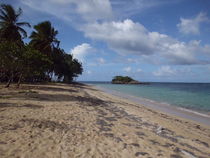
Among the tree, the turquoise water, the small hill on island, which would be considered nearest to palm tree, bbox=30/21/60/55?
the tree

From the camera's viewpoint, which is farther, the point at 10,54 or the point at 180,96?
the point at 180,96

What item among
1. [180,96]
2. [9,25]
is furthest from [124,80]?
[9,25]

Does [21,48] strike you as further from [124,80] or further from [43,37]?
[124,80]

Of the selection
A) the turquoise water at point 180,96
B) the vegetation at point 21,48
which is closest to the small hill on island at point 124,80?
the turquoise water at point 180,96

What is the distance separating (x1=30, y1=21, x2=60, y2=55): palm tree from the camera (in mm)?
29281

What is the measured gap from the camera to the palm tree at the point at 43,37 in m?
29.3

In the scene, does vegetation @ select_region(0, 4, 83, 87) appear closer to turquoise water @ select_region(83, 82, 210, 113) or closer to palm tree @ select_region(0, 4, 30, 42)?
palm tree @ select_region(0, 4, 30, 42)

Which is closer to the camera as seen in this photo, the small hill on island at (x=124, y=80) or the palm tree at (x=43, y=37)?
the palm tree at (x=43, y=37)

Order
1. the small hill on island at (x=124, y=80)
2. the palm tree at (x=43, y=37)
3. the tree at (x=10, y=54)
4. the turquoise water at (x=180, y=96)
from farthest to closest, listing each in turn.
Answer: the small hill on island at (x=124, y=80), the palm tree at (x=43, y=37), the turquoise water at (x=180, y=96), the tree at (x=10, y=54)

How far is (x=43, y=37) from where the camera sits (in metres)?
29.5

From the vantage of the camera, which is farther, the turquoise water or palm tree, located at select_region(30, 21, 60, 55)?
palm tree, located at select_region(30, 21, 60, 55)

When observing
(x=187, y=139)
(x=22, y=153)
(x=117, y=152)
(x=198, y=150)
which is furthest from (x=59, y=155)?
(x=187, y=139)

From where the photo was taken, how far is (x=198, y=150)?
4996mm

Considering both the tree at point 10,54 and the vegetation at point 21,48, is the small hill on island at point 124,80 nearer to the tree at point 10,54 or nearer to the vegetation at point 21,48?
the vegetation at point 21,48
